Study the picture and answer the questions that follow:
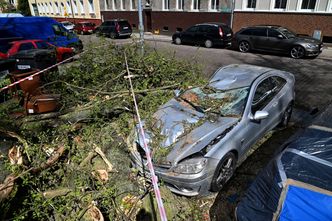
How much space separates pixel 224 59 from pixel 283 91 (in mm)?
7928

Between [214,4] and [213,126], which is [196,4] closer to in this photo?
[214,4]

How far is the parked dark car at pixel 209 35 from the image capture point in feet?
52.5

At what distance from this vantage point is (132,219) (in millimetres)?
3697

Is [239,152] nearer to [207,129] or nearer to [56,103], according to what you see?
[207,129]

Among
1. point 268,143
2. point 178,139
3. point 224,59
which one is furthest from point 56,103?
point 224,59

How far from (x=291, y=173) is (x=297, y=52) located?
11.8 m

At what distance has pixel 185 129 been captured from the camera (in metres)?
4.37

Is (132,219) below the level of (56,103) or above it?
below

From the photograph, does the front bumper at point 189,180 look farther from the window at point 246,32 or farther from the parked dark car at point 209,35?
the parked dark car at point 209,35

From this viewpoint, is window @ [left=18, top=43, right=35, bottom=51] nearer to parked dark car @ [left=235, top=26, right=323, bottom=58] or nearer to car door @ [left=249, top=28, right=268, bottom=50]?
parked dark car @ [left=235, top=26, right=323, bottom=58]

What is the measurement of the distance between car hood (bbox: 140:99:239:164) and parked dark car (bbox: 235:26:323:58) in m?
10.2

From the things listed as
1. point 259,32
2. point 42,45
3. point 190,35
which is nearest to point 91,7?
point 190,35

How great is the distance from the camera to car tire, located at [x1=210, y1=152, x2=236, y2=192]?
402 cm

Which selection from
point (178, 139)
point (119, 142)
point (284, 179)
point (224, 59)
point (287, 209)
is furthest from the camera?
point (224, 59)
